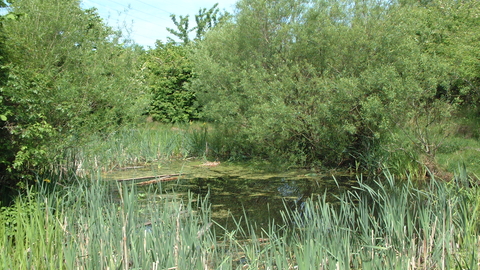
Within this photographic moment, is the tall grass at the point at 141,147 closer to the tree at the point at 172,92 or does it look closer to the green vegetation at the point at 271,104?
the green vegetation at the point at 271,104

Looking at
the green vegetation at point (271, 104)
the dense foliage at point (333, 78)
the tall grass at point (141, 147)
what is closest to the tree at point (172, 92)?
the tall grass at point (141, 147)

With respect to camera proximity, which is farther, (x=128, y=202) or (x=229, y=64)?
(x=229, y=64)

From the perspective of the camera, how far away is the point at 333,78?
34.0ft

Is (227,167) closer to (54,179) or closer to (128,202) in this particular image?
(54,179)

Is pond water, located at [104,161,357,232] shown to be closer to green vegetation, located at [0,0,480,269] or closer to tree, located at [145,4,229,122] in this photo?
green vegetation, located at [0,0,480,269]

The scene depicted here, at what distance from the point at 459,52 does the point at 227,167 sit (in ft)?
22.5

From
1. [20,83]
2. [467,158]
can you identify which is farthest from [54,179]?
[467,158]

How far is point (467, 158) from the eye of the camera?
9.36 meters

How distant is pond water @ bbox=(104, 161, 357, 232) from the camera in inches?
279

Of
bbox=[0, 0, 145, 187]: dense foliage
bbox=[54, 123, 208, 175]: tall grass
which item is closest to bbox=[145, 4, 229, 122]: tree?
bbox=[54, 123, 208, 175]: tall grass

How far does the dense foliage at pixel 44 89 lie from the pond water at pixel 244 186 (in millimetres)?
1273

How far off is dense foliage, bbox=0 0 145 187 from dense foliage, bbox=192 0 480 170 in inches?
144

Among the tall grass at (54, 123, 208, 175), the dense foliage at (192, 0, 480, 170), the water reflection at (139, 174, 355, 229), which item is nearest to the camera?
the water reflection at (139, 174, 355, 229)

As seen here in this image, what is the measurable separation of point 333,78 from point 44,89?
264 inches
